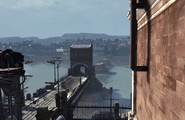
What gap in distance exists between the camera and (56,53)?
17712 centimetres

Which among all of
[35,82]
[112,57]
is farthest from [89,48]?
[112,57]

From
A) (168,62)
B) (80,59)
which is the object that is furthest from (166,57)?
(80,59)

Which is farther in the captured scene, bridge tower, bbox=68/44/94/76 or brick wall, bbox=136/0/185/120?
bridge tower, bbox=68/44/94/76

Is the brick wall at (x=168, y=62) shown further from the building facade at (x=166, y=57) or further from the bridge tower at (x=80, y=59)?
the bridge tower at (x=80, y=59)

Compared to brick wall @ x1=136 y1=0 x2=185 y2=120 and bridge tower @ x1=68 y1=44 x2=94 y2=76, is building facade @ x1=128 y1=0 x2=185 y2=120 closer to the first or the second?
brick wall @ x1=136 y1=0 x2=185 y2=120

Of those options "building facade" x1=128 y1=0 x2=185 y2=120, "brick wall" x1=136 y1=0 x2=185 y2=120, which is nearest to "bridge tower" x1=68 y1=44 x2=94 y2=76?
"building facade" x1=128 y1=0 x2=185 y2=120

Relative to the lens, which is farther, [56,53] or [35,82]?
Result: [56,53]

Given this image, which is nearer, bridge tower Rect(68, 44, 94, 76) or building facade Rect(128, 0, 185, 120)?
building facade Rect(128, 0, 185, 120)

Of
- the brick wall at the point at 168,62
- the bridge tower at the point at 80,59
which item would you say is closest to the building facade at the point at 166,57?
the brick wall at the point at 168,62

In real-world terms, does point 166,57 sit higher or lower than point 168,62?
higher

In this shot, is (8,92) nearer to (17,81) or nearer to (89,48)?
(17,81)

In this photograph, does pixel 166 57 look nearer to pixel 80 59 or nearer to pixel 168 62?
pixel 168 62

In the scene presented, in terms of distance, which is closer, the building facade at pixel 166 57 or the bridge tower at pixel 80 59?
the building facade at pixel 166 57

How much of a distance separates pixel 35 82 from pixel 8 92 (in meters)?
80.4
